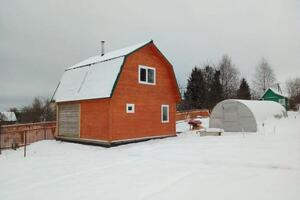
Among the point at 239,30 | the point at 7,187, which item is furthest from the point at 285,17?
the point at 7,187

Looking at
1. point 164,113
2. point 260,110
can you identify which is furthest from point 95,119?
point 260,110

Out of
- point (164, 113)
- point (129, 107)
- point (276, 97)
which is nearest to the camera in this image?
point (129, 107)

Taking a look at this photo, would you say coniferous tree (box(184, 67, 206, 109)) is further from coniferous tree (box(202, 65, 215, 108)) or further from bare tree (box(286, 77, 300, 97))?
bare tree (box(286, 77, 300, 97))

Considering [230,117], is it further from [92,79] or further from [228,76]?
[228,76]

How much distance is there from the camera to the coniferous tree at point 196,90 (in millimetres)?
41719

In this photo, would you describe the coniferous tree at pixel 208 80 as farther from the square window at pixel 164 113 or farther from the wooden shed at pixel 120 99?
the square window at pixel 164 113

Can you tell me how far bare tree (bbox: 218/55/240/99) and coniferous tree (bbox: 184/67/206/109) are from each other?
4217 millimetres

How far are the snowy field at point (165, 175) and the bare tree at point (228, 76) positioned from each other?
34.7 m

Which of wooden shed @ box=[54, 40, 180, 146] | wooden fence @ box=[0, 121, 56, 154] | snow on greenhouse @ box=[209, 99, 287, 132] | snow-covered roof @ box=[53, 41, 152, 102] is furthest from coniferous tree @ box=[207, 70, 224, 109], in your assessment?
wooden fence @ box=[0, 121, 56, 154]

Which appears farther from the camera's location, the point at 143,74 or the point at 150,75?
the point at 150,75

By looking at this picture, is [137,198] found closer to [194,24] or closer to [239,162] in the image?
[239,162]

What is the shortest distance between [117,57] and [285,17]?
912 centimetres

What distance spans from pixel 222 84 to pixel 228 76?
2.18m

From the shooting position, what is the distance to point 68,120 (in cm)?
1586
